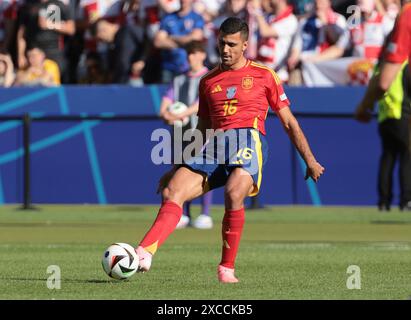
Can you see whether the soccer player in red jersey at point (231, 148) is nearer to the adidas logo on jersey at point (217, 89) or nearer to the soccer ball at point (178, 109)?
the adidas logo on jersey at point (217, 89)

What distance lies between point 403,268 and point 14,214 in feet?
34.2

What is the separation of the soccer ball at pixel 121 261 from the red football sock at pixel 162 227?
0.73 feet

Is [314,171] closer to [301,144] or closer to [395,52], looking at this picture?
[301,144]

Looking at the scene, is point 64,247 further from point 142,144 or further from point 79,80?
point 79,80

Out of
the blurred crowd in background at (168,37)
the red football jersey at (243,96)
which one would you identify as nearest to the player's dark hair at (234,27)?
the red football jersey at (243,96)

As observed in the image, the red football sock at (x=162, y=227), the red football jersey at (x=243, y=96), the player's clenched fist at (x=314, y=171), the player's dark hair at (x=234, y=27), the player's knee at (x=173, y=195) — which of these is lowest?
the red football sock at (x=162, y=227)

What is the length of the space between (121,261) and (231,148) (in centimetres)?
141

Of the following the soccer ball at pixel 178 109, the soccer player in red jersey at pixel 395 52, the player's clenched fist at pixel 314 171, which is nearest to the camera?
the soccer player in red jersey at pixel 395 52

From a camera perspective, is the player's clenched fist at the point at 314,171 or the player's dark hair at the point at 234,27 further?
the player's dark hair at the point at 234,27

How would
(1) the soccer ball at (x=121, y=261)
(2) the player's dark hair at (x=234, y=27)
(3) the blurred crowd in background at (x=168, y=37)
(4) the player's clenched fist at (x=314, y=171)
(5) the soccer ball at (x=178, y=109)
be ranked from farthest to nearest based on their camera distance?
(3) the blurred crowd in background at (x=168, y=37) < (5) the soccer ball at (x=178, y=109) < (2) the player's dark hair at (x=234, y=27) < (4) the player's clenched fist at (x=314, y=171) < (1) the soccer ball at (x=121, y=261)

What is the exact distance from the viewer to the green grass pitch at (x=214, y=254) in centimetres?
1041

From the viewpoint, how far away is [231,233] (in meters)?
11.2

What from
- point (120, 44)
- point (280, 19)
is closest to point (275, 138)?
point (280, 19)

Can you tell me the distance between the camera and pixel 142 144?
23.6 meters
